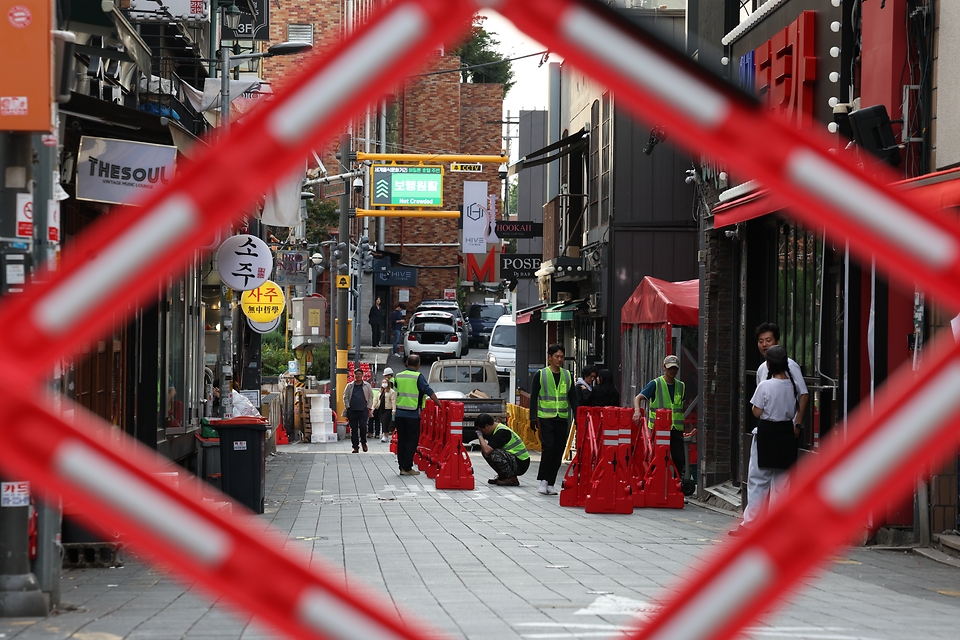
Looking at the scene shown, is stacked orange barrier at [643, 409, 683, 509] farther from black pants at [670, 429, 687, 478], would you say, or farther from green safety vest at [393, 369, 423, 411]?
green safety vest at [393, 369, 423, 411]

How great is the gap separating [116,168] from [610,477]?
6.69 m

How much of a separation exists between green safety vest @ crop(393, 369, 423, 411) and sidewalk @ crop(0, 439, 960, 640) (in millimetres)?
4165

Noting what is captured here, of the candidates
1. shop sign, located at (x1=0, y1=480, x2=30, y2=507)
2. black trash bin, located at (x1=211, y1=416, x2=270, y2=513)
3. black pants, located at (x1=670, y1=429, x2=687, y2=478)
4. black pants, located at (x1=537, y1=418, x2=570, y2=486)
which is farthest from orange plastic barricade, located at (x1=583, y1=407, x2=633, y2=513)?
shop sign, located at (x1=0, y1=480, x2=30, y2=507)

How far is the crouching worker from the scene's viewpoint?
60.5 feet

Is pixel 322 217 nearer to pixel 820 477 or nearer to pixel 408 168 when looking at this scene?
pixel 408 168

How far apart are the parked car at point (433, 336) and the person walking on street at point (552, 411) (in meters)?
31.3

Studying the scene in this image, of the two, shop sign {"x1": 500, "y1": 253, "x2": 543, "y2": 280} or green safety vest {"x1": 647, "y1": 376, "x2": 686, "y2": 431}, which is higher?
shop sign {"x1": 500, "y1": 253, "x2": 543, "y2": 280}

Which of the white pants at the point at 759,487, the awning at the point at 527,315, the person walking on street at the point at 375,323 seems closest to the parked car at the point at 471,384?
the awning at the point at 527,315

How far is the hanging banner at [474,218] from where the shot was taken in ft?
154

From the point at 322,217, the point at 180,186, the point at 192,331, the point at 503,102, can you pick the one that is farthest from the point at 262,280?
the point at 503,102

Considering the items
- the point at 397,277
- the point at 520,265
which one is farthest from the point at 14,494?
the point at 397,277

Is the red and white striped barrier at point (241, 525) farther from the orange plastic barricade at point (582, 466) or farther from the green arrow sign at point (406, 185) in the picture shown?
the green arrow sign at point (406, 185)

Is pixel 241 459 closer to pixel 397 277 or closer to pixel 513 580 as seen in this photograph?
pixel 513 580

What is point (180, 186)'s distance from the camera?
194 centimetres
